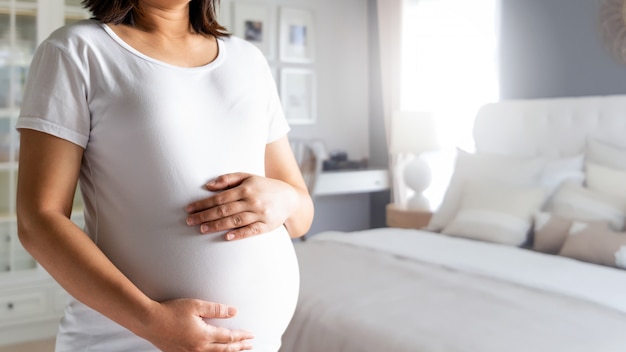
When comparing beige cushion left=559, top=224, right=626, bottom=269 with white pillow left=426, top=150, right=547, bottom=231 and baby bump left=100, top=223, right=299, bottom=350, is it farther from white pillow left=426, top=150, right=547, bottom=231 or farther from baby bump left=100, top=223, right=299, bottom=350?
baby bump left=100, top=223, right=299, bottom=350

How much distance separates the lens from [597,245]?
2.32 meters

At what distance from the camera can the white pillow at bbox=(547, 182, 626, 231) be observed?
2465mm

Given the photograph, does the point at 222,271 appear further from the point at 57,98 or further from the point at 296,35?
the point at 296,35


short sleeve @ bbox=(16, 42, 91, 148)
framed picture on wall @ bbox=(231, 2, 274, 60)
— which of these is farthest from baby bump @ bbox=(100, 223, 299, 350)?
framed picture on wall @ bbox=(231, 2, 274, 60)

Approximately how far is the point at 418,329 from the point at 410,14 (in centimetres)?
331

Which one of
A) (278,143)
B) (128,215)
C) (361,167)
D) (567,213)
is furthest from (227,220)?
(361,167)

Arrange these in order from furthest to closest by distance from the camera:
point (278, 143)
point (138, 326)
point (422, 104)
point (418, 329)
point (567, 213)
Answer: point (422, 104), point (567, 213), point (418, 329), point (278, 143), point (138, 326)

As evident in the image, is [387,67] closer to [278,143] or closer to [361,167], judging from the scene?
[361,167]

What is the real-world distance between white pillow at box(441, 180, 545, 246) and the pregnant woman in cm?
190

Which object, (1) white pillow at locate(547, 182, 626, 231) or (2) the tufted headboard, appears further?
(2) the tufted headboard

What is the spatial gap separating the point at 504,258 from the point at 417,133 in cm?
166

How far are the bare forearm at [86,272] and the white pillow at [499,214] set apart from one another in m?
2.17

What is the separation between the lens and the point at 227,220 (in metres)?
0.95

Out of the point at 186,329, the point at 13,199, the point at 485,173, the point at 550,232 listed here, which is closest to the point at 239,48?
the point at 186,329
